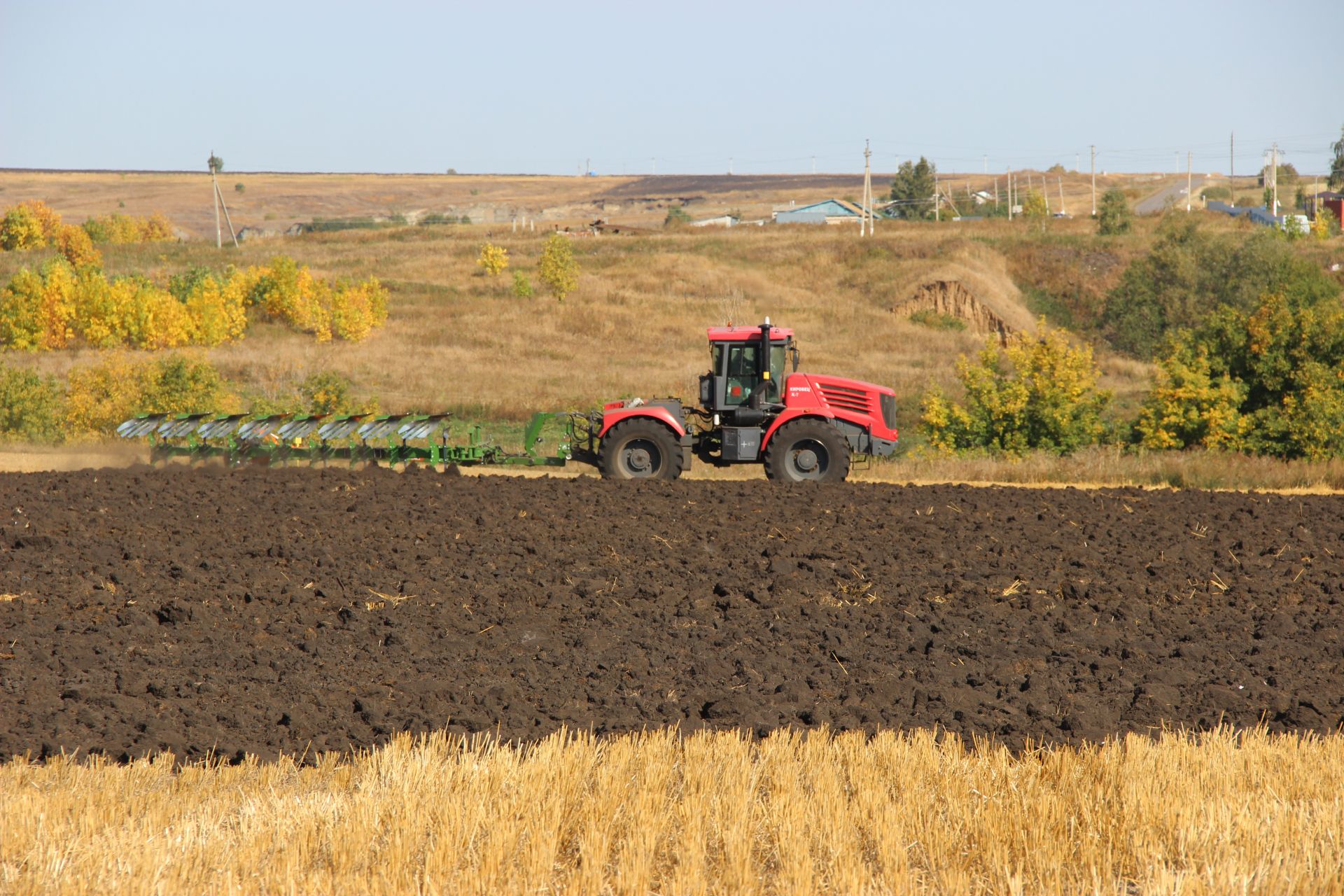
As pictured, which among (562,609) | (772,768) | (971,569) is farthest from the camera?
(971,569)

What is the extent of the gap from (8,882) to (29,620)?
19.5 ft

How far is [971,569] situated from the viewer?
12812 millimetres

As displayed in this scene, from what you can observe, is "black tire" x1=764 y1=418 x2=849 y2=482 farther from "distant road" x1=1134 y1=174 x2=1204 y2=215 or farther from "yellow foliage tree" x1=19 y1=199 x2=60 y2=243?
"distant road" x1=1134 y1=174 x2=1204 y2=215

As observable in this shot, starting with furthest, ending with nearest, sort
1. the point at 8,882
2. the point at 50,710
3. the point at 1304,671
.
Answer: the point at 1304,671, the point at 50,710, the point at 8,882

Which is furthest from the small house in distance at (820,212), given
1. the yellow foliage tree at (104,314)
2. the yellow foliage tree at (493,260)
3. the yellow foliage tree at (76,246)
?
the yellow foliage tree at (104,314)

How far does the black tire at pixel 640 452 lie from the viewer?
18.5 meters

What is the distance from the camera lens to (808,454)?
60.8 feet

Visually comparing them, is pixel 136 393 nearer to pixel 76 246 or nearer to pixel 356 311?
pixel 356 311

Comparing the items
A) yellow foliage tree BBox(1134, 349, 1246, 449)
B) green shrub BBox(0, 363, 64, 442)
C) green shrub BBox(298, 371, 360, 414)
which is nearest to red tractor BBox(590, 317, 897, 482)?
yellow foliage tree BBox(1134, 349, 1246, 449)

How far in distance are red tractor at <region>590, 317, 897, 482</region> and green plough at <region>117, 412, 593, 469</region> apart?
3.26 feet

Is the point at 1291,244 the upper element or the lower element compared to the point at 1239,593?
upper

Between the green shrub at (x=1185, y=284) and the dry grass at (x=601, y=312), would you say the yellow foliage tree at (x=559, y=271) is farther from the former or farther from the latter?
the green shrub at (x=1185, y=284)

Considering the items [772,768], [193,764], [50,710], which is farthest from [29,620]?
[772,768]

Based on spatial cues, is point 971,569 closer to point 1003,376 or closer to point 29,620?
point 29,620
